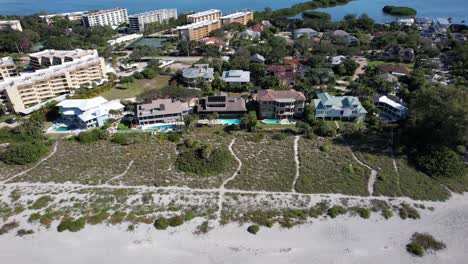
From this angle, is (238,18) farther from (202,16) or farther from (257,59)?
(257,59)

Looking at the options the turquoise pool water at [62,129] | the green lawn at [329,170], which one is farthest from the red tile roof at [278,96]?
the turquoise pool water at [62,129]

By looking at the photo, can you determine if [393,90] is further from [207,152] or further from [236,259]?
[236,259]

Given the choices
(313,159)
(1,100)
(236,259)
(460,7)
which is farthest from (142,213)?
(460,7)

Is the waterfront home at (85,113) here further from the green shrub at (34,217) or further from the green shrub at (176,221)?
the green shrub at (176,221)

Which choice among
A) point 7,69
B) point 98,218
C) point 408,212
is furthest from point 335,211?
point 7,69

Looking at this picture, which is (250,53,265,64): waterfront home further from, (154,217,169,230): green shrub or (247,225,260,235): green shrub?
(154,217,169,230): green shrub

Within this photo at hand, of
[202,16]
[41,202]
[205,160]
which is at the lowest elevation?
[41,202]

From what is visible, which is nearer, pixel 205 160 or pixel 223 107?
pixel 205 160
